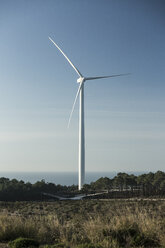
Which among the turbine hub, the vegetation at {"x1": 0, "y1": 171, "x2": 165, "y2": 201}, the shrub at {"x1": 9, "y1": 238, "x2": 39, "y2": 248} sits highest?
the turbine hub

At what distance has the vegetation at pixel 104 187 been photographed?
67938 mm

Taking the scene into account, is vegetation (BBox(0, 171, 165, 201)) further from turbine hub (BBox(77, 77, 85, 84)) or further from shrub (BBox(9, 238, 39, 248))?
shrub (BBox(9, 238, 39, 248))

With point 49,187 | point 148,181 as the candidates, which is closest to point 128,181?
point 148,181

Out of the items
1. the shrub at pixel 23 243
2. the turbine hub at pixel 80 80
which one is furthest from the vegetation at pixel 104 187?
the shrub at pixel 23 243

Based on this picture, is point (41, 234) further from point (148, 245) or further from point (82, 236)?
point (148, 245)

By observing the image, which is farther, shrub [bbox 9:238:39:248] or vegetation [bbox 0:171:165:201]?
vegetation [bbox 0:171:165:201]

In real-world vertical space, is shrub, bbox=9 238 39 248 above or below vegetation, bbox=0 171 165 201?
below

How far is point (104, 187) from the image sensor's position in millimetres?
91688

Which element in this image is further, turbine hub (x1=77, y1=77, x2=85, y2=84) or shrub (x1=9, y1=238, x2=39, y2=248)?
turbine hub (x1=77, y1=77, x2=85, y2=84)

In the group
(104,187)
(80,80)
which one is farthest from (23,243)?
(104,187)

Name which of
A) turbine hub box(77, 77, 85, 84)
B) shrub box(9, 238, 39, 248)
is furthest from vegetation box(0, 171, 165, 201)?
shrub box(9, 238, 39, 248)

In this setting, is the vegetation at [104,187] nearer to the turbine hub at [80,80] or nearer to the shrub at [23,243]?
the turbine hub at [80,80]

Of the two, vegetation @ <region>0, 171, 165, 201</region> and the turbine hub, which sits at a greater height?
the turbine hub

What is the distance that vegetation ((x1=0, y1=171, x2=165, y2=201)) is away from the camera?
67.9m
